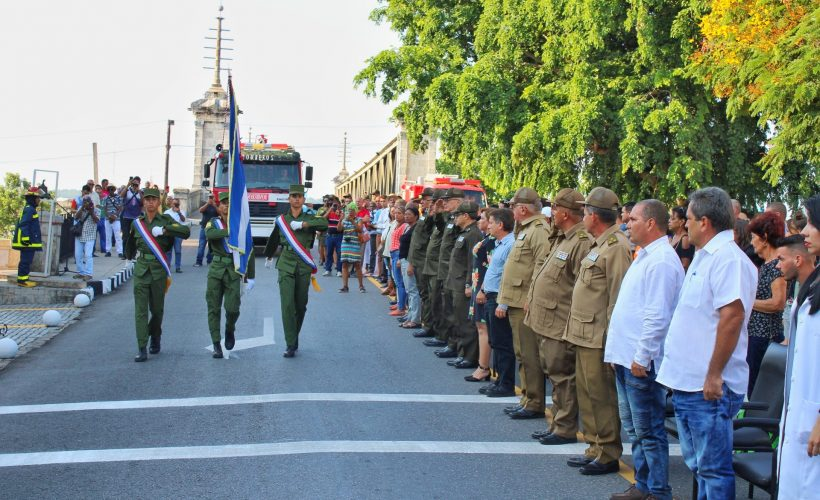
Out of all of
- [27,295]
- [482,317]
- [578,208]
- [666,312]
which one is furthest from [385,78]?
[666,312]

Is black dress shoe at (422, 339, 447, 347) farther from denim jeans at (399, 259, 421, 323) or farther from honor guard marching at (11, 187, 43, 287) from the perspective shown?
honor guard marching at (11, 187, 43, 287)

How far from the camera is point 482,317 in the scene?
10031mm

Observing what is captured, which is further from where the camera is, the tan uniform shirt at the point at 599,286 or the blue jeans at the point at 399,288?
the blue jeans at the point at 399,288

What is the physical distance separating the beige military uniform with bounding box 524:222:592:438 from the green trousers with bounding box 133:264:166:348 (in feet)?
18.3

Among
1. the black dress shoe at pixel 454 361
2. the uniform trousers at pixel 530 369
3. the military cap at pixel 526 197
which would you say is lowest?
the black dress shoe at pixel 454 361

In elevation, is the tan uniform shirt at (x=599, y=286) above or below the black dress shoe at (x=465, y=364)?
above

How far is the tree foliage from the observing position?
22.6 metres

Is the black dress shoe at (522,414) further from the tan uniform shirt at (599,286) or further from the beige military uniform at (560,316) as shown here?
the tan uniform shirt at (599,286)

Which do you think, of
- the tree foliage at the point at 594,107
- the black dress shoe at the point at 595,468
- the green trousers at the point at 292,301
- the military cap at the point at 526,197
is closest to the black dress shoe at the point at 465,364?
the green trousers at the point at 292,301

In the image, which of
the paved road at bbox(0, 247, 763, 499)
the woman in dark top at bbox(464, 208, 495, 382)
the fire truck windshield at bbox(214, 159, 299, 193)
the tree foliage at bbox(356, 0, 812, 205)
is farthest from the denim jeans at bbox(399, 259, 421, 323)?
the fire truck windshield at bbox(214, 159, 299, 193)

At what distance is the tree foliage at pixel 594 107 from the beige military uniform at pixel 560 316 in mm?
15666

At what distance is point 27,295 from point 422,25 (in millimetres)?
17995

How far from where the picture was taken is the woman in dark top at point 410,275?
46.0ft

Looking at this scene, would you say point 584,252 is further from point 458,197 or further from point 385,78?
point 385,78
